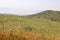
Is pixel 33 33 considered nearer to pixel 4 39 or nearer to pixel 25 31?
pixel 25 31

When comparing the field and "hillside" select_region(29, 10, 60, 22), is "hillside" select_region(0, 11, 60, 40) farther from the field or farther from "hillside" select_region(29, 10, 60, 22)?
"hillside" select_region(29, 10, 60, 22)

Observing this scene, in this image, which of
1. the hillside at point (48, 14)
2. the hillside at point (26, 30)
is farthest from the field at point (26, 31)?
the hillside at point (48, 14)

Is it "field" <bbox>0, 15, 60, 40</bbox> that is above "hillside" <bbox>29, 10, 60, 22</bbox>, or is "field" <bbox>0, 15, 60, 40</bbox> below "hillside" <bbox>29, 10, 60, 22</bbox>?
below

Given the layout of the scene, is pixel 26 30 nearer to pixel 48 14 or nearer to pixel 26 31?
pixel 26 31

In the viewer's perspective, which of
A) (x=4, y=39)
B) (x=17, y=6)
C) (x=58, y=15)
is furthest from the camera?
(x=17, y=6)

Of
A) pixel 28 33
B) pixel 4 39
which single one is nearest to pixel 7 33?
pixel 4 39

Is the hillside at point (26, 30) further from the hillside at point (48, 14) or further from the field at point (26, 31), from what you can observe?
the hillside at point (48, 14)

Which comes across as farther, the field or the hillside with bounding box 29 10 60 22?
the hillside with bounding box 29 10 60 22

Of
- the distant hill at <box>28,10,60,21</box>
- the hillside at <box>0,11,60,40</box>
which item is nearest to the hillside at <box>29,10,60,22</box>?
the distant hill at <box>28,10,60,21</box>

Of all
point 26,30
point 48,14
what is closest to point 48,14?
point 48,14

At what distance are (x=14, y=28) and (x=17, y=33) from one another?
0.25 feet

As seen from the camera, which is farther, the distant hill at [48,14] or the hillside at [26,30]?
the distant hill at [48,14]

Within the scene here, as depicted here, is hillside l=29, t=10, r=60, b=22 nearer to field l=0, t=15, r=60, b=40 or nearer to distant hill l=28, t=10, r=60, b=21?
distant hill l=28, t=10, r=60, b=21

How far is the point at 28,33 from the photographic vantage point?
51.3 inches
